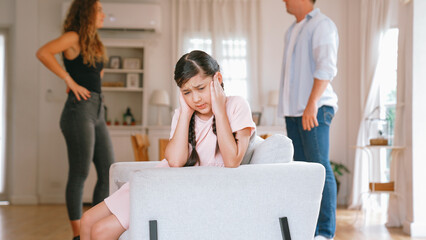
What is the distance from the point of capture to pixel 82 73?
9.78 ft

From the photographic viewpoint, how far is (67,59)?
3.02m

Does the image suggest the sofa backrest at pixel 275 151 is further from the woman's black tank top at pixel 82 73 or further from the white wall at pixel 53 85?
the white wall at pixel 53 85

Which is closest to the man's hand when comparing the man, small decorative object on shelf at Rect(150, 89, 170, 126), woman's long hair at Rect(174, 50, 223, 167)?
the man

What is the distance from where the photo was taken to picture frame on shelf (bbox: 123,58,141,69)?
231 inches

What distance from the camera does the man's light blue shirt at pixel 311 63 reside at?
2.61 meters

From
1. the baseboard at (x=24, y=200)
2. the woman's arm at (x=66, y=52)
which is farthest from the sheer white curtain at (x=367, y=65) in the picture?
the baseboard at (x=24, y=200)

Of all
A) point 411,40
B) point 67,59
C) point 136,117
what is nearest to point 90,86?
point 67,59

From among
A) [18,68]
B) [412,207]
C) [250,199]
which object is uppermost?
[18,68]

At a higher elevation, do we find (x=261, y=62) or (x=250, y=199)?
(x=261, y=62)

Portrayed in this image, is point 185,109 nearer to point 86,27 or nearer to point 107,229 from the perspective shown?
point 107,229

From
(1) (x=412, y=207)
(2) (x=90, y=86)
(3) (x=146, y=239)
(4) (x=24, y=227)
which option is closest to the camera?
(3) (x=146, y=239)

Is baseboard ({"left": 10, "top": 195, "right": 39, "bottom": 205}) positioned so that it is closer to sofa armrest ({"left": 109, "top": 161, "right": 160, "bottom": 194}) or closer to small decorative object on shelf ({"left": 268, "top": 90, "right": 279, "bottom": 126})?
small decorative object on shelf ({"left": 268, "top": 90, "right": 279, "bottom": 126})

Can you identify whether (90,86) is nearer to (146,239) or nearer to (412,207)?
(146,239)

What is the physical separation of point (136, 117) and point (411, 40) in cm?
340
